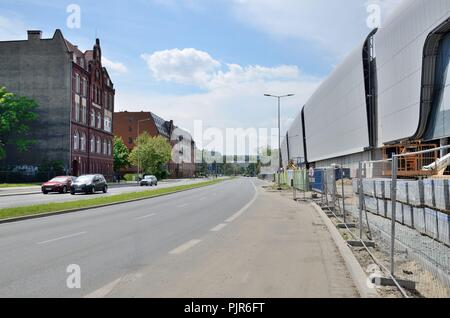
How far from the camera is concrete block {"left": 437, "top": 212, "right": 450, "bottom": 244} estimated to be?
7578 mm

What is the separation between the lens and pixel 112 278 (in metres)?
6.82

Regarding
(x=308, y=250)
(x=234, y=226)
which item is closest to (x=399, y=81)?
(x=234, y=226)

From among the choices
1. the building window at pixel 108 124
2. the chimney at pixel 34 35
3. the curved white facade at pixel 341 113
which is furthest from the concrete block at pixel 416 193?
the building window at pixel 108 124

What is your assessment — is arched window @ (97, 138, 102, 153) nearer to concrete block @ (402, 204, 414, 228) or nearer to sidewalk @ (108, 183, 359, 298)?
sidewalk @ (108, 183, 359, 298)

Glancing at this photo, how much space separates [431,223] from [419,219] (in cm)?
88

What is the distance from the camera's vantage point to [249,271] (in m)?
7.44

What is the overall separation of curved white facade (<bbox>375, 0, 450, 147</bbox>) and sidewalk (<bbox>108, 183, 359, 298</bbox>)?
1222 inches

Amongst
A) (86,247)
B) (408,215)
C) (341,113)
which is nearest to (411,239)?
(408,215)

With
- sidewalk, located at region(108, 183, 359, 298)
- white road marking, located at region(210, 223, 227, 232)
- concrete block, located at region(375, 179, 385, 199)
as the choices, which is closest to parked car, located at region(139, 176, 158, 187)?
white road marking, located at region(210, 223, 227, 232)

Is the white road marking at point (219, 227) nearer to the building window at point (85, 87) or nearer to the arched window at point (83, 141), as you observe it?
the arched window at point (83, 141)

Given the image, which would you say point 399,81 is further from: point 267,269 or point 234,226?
point 267,269

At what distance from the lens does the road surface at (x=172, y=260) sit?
6.23 meters

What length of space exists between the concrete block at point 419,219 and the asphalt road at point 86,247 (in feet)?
15.6
